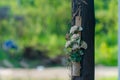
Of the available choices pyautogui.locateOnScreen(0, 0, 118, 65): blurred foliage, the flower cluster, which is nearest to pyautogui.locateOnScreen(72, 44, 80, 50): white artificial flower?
the flower cluster

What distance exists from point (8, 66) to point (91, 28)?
18.4 ft

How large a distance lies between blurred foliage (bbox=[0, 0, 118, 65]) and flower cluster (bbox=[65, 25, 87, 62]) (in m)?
5.22

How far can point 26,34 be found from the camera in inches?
333

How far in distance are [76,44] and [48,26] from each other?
18.4 ft

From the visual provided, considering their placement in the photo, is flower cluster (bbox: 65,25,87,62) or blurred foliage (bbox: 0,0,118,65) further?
blurred foliage (bbox: 0,0,118,65)

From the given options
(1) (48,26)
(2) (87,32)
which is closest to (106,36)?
(1) (48,26)

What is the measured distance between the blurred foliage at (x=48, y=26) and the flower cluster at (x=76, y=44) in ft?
17.1

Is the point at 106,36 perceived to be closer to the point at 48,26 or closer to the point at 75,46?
the point at 48,26

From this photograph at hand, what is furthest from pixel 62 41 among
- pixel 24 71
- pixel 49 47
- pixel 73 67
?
pixel 73 67

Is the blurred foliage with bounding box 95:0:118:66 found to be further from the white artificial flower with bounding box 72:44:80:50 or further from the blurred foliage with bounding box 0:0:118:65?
the white artificial flower with bounding box 72:44:80:50

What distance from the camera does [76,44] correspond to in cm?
293

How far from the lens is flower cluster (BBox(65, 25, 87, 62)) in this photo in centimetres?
291

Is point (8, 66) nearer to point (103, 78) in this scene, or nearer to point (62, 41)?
point (62, 41)

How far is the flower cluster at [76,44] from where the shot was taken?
2.91 m
